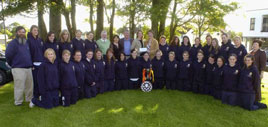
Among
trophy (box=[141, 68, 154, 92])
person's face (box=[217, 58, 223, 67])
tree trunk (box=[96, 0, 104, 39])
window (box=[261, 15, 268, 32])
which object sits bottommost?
trophy (box=[141, 68, 154, 92])

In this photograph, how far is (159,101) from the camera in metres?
5.82

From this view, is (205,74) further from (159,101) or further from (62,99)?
(62,99)

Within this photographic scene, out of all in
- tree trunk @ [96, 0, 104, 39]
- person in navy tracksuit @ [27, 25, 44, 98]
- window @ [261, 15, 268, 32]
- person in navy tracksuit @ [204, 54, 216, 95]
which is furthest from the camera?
window @ [261, 15, 268, 32]

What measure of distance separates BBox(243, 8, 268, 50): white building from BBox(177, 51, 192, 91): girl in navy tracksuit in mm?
28186

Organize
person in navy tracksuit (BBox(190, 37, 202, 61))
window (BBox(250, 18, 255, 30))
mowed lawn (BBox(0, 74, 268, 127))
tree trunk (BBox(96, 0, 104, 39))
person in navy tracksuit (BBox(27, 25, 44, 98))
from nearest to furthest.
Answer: mowed lawn (BBox(0, 74, 268, 127)) → person in navy tracksuit (BBox(27, 25, 44, 98)) → person in navy tracksuit (BBox(190, 37, 202, 61)) → tree trunk (BBox(96, 0, 104, 39)) → window (BBox(250, 18, 255, 30))

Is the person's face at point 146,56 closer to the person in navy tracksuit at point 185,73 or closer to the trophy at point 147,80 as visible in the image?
the trophy at point 147,80

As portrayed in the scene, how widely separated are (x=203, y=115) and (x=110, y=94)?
9.66 ft

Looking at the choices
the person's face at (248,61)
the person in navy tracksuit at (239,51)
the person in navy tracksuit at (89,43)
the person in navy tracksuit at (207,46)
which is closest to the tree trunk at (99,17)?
the person in navy tracksuit at (89,43)

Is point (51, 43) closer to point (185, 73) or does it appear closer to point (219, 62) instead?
point (185, 73)

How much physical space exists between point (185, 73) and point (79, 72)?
3.50 metres

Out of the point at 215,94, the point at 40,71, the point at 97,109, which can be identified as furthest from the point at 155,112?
the point at 40,71

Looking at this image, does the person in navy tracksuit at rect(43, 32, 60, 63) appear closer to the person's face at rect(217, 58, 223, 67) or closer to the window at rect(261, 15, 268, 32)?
the person's face at rect(217, 58, 223, 67)

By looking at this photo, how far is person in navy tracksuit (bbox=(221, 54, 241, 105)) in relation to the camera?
5.52 meters

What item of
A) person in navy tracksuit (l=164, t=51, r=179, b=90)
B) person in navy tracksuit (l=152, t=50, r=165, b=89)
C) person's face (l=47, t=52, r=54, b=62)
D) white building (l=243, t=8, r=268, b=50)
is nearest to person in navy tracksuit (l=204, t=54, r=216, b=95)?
person in navy tracksuit (l=164, t=51, r=179, b=90)
